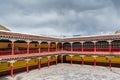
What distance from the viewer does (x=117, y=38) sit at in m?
28.3

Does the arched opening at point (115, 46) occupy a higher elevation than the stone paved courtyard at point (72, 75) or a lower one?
higher

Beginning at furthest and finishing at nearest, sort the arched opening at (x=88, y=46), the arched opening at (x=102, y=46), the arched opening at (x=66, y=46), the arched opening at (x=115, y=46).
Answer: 1. the arched opening at (x=66, y=46)
2. the arched opening at (x=88, y=46)
3. the arched opening at (x=102, y=46)
4. the arched opening at (x=115, y=46)

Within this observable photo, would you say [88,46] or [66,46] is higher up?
[88,46]

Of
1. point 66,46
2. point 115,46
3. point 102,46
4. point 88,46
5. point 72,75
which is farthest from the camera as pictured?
point 66,46

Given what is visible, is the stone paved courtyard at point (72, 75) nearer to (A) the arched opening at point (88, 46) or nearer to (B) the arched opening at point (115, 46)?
(B) the arched opening at point (115, 46)

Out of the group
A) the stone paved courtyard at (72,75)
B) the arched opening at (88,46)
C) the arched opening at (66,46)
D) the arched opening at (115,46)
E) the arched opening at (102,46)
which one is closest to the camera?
the stone paved courtyard at (72,75)

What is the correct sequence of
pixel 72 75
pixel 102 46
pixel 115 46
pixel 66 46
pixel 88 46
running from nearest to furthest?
pixel 72 75
pixel 115 46
pixel 102 46
pixel 88 46
pixel 66 46

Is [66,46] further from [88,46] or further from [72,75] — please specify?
[72,75]

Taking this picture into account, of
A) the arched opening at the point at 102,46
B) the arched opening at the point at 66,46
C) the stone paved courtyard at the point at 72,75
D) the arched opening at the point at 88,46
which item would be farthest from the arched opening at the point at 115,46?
the arched opening at the point at 66,46

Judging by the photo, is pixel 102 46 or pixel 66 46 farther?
pixel 66 46

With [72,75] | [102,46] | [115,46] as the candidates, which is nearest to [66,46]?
[102,46]

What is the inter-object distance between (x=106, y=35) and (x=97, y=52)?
12.9ft

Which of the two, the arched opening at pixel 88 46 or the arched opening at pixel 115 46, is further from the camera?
the arched opening at pixel 88 46

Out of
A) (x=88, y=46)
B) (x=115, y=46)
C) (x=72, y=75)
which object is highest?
(x=115, y=46)
